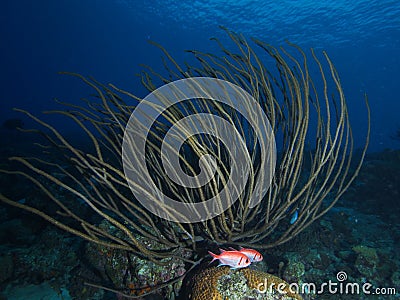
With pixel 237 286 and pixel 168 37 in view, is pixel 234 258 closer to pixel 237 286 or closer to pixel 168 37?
pixel 237 286

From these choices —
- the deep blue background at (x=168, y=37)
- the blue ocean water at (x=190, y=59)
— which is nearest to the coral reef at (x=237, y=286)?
the blue ocean water at (x=190, y=59)

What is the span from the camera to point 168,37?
5009 centimetres

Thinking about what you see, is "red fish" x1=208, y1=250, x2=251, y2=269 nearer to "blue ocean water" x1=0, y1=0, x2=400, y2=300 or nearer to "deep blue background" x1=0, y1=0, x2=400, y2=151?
"blue ocean water" x1=0, y1=0, x2=400, y2=300

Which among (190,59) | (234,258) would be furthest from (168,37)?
(234,258)

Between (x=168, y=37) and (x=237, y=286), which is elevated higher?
(x=168, y=37)

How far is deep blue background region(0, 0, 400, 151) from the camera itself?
29547 millimetres

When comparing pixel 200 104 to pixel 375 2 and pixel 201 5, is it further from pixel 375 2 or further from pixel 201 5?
pixel 201 5

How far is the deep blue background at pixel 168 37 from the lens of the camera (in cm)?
2955

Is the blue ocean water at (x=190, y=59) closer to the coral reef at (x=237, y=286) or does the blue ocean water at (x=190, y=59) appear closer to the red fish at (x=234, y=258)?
the coral reef at (x=237, y=286)

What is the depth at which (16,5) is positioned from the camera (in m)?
50.5

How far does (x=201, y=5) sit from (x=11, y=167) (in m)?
33.3

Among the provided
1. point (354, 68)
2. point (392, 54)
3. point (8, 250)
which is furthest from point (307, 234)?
point (354, 68)

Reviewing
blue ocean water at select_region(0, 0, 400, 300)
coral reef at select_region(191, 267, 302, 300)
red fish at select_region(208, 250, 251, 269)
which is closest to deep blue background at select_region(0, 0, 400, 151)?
blue ocean water at select_region(0, 0, 400, 300)

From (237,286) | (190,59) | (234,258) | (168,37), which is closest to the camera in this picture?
(234,258)
